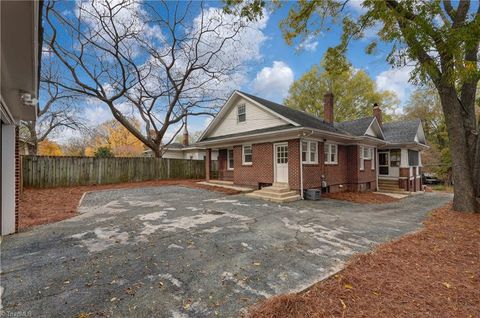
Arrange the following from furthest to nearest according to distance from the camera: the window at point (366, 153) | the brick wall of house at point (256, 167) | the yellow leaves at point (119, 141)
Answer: the yellow leaves at point (119, 141) < the window at point (366, 153) < the brick wall of house at point (256, 167)

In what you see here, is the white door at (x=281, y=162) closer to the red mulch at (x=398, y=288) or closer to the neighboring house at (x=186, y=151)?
the red mulch at (x=398, y=288)

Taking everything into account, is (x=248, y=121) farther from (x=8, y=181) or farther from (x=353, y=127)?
(x=8, y=181)

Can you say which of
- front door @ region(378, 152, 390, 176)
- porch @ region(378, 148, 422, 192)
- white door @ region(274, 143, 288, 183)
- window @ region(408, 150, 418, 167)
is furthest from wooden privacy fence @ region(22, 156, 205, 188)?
window @ region(408, 150, 418, 167)

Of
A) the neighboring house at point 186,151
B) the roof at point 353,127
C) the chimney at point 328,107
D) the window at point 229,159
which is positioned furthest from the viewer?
the neighboring house at point 186,151

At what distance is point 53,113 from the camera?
62.8ft

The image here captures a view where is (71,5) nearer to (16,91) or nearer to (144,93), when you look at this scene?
(144,93)

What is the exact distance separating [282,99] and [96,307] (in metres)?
33.3

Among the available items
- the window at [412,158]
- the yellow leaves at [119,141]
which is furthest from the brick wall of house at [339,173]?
the yellow leaves at [119,141]

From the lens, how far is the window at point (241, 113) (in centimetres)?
1337

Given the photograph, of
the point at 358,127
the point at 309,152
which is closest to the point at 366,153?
the point at 358,127

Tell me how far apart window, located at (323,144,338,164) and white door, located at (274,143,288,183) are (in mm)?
2458

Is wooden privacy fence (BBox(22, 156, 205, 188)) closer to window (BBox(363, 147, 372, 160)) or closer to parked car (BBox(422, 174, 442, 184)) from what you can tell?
window (BBox(363, 147, 372, 160))

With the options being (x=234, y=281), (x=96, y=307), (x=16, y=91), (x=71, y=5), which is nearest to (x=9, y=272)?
(x=96, y=307)

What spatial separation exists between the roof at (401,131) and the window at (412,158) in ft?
3.71
